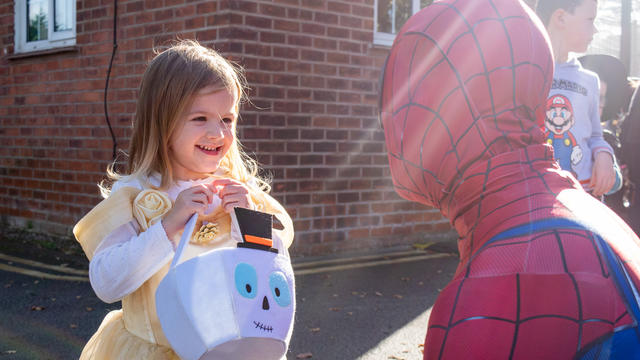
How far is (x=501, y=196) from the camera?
1.21m

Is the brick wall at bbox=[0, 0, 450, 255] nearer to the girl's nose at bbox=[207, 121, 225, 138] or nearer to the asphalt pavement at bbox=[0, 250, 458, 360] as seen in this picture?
the asphalt pavement at bbox=[0, 250, 458, 360]

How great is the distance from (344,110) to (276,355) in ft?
18.7

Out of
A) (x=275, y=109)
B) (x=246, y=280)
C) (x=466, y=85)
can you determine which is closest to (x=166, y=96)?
(x=246, y=280)

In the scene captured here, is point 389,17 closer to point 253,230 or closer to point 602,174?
point 602,174

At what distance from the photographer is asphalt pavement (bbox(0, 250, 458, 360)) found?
4.40 m

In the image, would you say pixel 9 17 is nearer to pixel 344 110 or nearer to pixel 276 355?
pixel 344 110

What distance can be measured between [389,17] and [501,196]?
7.00 meters

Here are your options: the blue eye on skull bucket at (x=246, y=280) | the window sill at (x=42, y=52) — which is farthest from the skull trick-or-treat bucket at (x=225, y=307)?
the window sill at (x=42, y=52)

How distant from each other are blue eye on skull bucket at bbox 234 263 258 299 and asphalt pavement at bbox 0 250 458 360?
105 inches

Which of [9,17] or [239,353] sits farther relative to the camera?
[9,17]

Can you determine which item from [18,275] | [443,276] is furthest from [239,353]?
[18,275]

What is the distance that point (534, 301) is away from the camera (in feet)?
3.45

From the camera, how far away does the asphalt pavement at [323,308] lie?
14.4ft

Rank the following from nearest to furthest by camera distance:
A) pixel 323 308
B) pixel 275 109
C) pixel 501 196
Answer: pixel 501 196, pixel 323 308, pixel 275 109
